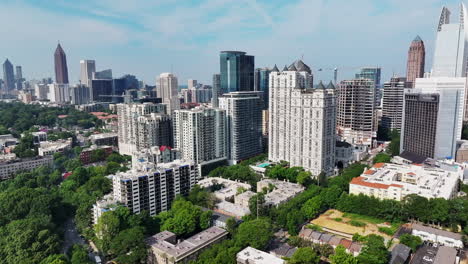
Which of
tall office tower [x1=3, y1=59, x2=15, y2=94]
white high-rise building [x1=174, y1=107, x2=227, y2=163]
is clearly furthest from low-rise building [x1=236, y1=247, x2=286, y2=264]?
tall office tower [x1=3, y1=59, x2=15, y2=94]

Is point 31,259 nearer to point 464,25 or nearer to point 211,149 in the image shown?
point 211,149

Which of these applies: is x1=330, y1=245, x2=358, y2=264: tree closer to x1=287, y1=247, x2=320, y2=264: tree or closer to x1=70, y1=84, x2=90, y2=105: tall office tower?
x1=287, y1=247, x2=320, y2=264: tree

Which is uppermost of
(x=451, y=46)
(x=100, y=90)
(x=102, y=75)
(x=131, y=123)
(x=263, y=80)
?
(x=102, y=75)

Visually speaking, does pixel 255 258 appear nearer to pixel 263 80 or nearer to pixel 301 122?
pixel 301 122

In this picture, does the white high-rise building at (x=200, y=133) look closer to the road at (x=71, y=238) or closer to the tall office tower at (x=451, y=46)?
the road at (x=71, y=238)

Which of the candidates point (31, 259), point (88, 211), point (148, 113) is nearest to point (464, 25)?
point (148, 113)

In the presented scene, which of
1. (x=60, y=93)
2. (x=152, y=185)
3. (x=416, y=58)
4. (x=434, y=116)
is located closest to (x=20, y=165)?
(x=152, y=185)
